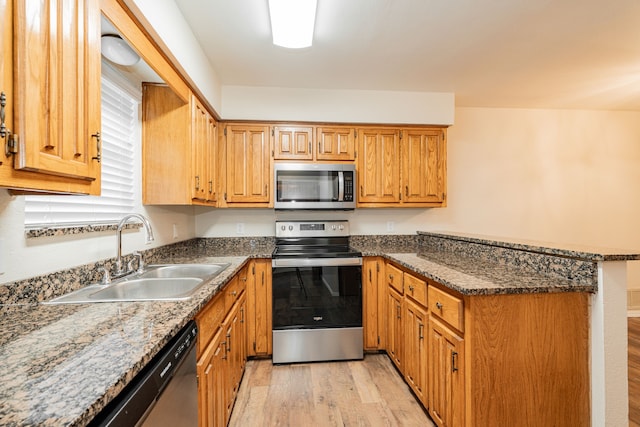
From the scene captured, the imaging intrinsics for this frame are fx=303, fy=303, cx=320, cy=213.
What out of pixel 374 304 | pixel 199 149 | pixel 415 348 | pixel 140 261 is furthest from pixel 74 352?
pixel 374 304

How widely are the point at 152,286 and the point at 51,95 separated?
118 cm

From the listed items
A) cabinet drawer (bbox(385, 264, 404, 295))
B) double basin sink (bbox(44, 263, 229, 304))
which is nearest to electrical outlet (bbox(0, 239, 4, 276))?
double basin sink (bbox(44, 263, 229, 304))

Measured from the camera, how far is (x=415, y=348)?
78.3 inches

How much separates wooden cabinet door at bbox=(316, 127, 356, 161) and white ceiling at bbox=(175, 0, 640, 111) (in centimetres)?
41

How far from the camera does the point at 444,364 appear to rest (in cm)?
161

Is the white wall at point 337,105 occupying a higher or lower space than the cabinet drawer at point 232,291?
higher

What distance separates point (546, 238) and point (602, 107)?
5.37 ft

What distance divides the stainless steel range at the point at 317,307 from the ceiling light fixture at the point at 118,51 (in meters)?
1.63

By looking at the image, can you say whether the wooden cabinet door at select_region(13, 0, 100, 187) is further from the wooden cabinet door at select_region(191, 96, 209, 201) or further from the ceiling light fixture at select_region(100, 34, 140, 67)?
the wooden cabinet door at select_region(191, 96, 209, 201)

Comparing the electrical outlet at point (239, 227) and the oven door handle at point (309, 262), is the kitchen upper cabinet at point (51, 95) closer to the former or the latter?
the oven door handle at point (309, 262)

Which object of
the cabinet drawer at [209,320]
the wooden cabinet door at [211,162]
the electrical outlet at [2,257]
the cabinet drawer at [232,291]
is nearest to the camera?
the electrical outlet at [2,257]

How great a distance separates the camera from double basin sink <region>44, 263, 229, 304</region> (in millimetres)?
1273

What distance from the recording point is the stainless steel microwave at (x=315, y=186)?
2818mm

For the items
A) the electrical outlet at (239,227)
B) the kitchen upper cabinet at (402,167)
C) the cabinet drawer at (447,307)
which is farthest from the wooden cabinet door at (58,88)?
the kitchen upper cabinet at (402,167)
